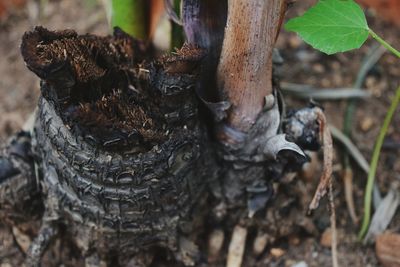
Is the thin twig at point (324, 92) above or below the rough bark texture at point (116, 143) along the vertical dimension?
below

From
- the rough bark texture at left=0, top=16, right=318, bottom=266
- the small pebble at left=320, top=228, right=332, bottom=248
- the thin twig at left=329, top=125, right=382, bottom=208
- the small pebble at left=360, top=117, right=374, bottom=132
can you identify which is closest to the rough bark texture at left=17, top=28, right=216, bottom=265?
the rough bark texture at left=0, top=16, right=318, bottom=266

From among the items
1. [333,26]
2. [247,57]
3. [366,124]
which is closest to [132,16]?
[247,57]

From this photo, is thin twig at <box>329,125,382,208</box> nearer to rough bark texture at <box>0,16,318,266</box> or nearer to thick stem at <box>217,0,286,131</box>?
rough bark texture at <box>0,16,318,266</box>

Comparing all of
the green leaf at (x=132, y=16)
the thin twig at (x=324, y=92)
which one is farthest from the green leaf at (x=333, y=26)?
the thin twig at (x=324, y=92)

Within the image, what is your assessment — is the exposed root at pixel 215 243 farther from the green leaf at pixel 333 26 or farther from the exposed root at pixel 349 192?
the green leaf at pixel 333 26

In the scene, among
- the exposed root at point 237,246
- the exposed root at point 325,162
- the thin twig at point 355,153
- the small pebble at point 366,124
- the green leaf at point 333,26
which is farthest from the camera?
the small pebble at point 366,124

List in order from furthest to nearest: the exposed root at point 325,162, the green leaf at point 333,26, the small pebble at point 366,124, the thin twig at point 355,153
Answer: the small pebble at point 366,124 → the thin twig at point 355,153 → the exposed root at point 325,162 → the green leaf at point 333,26

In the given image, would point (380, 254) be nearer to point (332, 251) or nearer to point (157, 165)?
point (332, 251)
